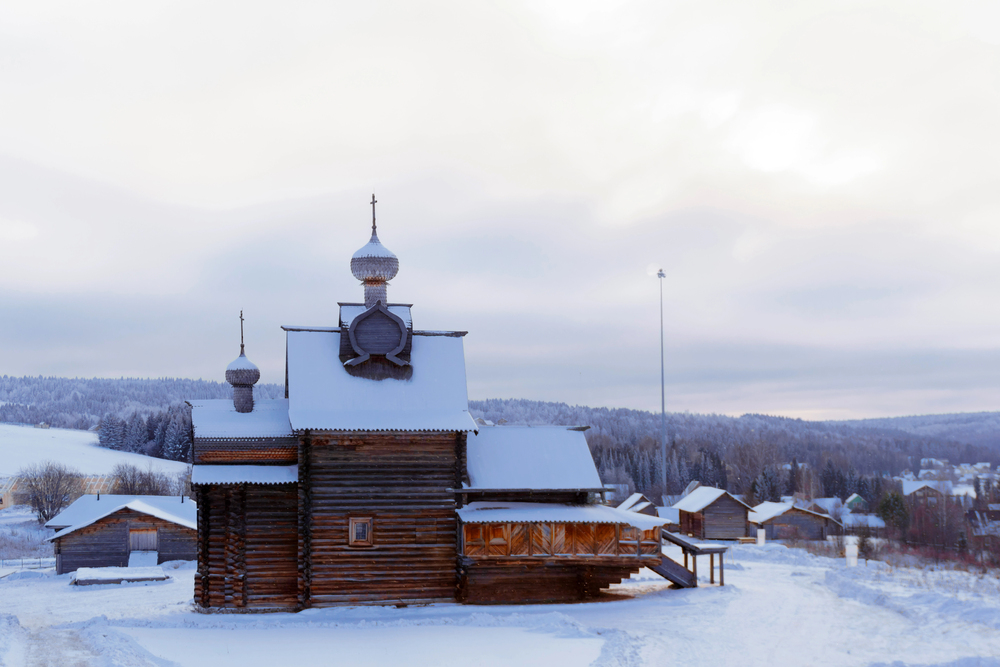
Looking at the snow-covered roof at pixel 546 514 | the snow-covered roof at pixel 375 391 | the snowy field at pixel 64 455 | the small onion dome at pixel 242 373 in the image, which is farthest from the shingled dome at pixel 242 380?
the snowy field at pixel 64 455

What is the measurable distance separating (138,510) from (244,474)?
2409cm

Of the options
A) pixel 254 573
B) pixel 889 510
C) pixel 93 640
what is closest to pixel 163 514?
pixel 254 573

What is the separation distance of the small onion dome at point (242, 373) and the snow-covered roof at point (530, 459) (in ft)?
24.9

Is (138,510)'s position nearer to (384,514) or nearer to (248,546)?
(248,546)

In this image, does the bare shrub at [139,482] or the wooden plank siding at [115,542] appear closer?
the wooden plank siding at [115,542]

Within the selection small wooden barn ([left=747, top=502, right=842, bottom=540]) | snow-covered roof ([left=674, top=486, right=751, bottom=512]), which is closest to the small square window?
snow-covered roof ([left=674, top=486, right=751, bottom=512])

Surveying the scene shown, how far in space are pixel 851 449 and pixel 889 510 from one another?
123924 millimetres

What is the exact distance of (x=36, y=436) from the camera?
415ft

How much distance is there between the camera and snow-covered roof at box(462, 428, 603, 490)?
87.6ft

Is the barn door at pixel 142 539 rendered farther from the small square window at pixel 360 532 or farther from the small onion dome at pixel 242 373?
the small square window at pixel 360 532

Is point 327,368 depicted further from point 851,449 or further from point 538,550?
point 851,449

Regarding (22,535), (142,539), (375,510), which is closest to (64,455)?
(22,535)

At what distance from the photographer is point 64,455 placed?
107 meters

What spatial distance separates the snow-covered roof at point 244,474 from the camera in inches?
945
